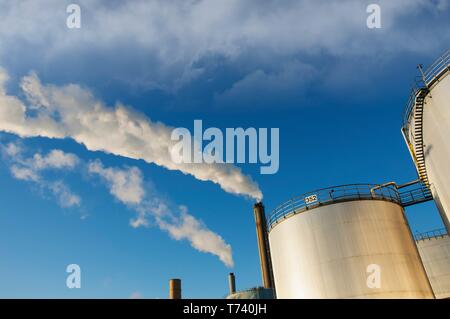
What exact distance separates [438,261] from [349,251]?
69.4ft

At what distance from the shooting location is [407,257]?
60.0ft

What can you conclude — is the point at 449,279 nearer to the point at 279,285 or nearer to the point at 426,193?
the point at 426,193

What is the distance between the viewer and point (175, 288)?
29.7m

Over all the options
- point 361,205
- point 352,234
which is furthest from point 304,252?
point 361,205

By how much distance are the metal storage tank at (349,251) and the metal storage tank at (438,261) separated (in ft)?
53.8

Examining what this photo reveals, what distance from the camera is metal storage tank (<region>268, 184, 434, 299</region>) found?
→ 17125 millimetres

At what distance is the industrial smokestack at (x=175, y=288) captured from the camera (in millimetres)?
29611

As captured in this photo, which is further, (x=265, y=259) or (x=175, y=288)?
(x=265, y=259)

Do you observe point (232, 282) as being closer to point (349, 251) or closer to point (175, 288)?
point (175, 288)

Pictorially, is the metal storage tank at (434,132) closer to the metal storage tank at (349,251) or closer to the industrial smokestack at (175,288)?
the metal storage tank at (349,251)

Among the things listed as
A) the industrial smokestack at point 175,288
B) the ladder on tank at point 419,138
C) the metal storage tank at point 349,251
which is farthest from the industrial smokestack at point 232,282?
the ladder on tank at point 419,138

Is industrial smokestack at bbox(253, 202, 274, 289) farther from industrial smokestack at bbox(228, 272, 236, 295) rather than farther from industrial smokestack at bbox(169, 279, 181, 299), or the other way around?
industrial smokestack at bbox(169, 279, 181, 299)

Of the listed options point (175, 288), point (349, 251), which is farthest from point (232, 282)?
point (349, 251)
